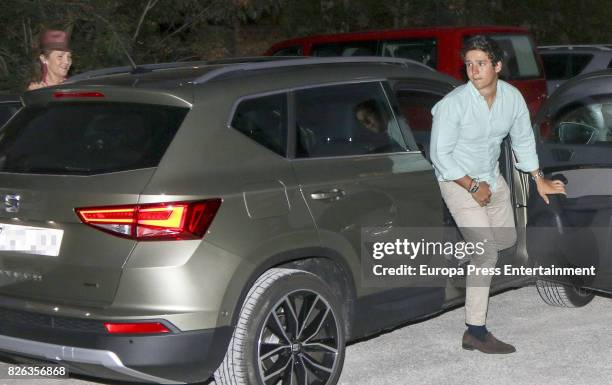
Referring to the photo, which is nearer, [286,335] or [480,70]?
A: [286,335]

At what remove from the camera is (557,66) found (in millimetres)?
15859

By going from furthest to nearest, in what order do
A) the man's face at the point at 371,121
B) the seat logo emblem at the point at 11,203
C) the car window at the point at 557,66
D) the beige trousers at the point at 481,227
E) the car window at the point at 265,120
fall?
1. the car window at the point at 557,66
2. the beige trousers at the point at 481,227
3. the man's face at the point at 371,121
4. the car window at the point at 265,120
5. the seat logo emblem at the point at 11,203

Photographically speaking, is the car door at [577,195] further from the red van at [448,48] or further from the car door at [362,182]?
the red van at [448,48]

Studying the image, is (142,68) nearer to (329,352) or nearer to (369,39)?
(329,352)

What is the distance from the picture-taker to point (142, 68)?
562 cm

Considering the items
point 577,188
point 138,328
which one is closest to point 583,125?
point 577,188

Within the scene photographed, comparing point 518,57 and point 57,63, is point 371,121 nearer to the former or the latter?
point 57,63

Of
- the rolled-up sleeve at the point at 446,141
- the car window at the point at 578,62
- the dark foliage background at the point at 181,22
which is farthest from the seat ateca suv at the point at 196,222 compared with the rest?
the car window at the point at 578,62

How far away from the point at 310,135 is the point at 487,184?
1183 millimetres

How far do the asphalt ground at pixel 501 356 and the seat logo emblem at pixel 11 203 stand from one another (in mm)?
1230

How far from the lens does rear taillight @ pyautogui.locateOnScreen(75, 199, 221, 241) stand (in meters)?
4.36

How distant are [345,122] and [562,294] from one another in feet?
7.34

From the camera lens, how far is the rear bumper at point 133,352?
4371 mm

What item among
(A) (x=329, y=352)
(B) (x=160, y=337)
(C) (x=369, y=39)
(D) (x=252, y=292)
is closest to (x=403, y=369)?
(A) (x=329, y=352)
